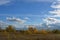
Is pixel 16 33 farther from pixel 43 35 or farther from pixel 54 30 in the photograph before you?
pixel 54 30

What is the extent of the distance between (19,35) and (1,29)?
549 mm

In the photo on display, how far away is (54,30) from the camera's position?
477 centimetres

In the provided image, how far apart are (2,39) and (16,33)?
16.8 inches

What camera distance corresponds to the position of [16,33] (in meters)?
4.69

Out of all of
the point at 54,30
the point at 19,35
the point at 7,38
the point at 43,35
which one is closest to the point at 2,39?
the point at 7,38

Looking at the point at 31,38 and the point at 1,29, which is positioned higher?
the point at 1,29

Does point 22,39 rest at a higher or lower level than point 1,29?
lower

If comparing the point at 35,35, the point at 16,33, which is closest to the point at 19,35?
the point at 16,33

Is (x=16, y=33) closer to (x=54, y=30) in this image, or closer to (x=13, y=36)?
(x=13, y=36)

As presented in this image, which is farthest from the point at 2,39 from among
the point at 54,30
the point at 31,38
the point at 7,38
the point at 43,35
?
the point at 54,30

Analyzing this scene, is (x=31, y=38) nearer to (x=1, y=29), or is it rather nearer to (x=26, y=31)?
(x=26, y=31)

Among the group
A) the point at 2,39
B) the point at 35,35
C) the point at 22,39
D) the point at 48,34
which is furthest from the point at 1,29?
the point at 48,34

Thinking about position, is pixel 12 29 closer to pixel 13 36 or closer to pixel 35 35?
pixel 13 36

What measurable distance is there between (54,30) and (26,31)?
2.67ft
